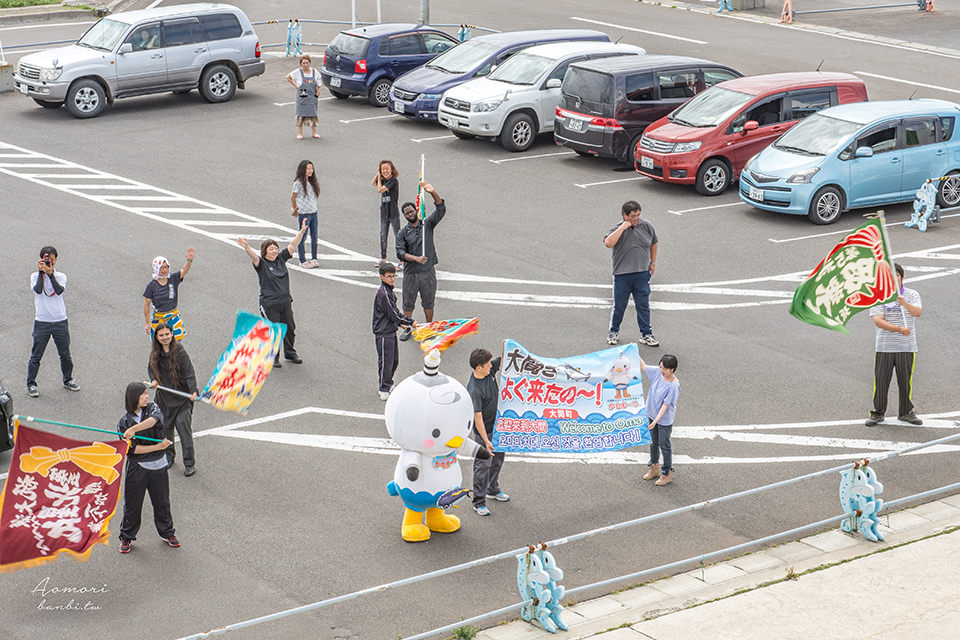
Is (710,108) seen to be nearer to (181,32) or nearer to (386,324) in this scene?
(386,324)

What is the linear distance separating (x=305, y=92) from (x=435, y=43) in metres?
5.16

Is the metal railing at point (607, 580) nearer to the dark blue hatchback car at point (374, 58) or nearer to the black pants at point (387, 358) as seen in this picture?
the black pants at point (387, 358)

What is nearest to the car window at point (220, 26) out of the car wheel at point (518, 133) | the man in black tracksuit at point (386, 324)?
the car wheel at point (518, 133)

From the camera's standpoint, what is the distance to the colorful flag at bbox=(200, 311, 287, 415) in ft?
34.9

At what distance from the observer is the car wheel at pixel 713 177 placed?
20625 millimetres

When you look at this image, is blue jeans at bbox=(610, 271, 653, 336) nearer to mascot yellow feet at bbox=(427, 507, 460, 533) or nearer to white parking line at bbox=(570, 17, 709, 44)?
mascot yellow feet at bbox=(427, 507, 460, 533)

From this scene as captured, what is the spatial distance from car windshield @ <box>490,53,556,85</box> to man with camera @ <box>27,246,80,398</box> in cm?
1300

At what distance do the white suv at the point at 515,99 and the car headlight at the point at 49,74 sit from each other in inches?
316

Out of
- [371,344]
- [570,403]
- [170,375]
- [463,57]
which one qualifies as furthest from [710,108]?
[170,375]

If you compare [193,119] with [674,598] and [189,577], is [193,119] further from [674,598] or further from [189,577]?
[674,598]

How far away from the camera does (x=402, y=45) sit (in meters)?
26.9

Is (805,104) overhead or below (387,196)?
overhead

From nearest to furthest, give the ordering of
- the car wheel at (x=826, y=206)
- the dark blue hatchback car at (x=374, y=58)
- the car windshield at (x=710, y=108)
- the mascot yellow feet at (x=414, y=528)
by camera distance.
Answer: the mascot yellow feet at (x=414, y=528) < the car wheel at (x=826, y=206) < the car windshield at (x=710, y=108) < the dark blue hatchback car at (x=374, y=58)

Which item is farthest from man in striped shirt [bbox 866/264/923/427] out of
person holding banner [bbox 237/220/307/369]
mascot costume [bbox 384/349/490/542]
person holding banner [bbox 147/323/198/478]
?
person holding banner [bbox 147/323/198/478]
